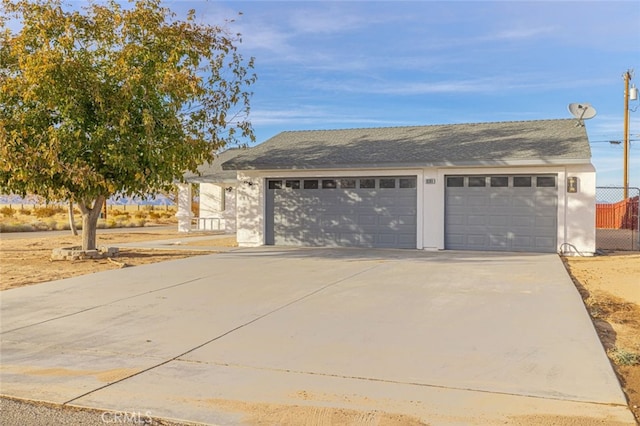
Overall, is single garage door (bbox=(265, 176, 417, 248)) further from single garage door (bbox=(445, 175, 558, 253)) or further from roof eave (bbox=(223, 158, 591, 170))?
single garage door (bbox=(445, 175, 558, 253))

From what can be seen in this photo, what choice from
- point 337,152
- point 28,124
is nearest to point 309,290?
point 28,124

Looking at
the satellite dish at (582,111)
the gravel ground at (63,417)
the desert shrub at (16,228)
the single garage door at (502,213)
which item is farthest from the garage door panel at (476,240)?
the desert shrub at (16,228)

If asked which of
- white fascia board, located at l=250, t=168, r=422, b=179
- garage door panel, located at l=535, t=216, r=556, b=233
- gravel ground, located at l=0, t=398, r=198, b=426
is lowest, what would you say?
gravel ground, located at l=0, t=398, r=198, b=426

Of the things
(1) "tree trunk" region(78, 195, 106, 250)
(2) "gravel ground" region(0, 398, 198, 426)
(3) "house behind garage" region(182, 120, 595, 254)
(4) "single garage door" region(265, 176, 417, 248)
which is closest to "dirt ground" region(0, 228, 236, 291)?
→ (1) "tree trunk" region(78, 195, 106, 250)

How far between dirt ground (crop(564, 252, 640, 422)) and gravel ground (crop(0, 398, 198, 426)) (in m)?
3.72

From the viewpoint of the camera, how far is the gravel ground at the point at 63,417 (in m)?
4.01

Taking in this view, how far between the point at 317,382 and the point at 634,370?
9.80 ft

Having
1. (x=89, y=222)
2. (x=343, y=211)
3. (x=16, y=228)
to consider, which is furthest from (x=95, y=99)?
(x=16, y=228)

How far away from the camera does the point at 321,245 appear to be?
1773 cm

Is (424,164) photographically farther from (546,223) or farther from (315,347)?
(315,347)

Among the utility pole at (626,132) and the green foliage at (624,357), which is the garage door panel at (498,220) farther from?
the utility pole at (626,132)

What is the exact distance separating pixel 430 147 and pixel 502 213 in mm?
3106

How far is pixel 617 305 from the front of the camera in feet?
26.9

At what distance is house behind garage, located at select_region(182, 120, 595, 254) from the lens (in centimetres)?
1512
